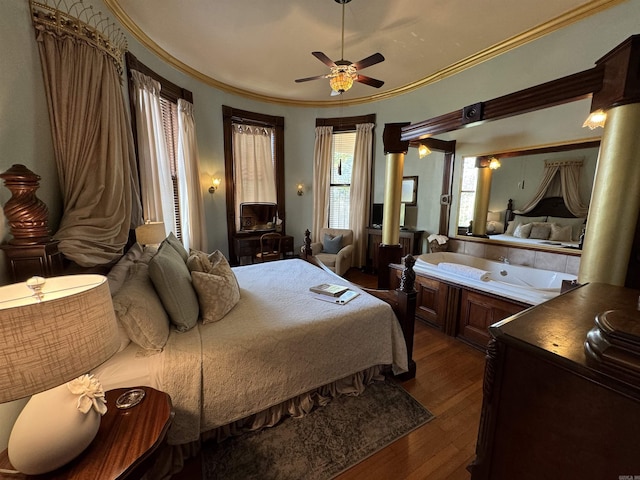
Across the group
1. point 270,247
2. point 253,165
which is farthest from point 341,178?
point 270,247

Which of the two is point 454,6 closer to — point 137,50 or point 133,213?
point 137,50

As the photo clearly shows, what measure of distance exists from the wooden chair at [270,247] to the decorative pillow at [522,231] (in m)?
3.36

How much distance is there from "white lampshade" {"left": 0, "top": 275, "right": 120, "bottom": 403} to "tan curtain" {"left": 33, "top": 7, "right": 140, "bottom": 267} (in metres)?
0.92

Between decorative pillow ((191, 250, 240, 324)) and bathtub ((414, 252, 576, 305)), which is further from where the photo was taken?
bathtub ((414, 252, 576, 305))

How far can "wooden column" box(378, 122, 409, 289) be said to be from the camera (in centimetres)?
343

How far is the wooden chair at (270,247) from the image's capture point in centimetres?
432

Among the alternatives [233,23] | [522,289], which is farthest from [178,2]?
[522,289]

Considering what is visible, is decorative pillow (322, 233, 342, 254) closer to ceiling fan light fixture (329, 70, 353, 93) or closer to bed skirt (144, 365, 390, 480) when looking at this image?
ceiling fan light fixture (329, 70, 353, 93)

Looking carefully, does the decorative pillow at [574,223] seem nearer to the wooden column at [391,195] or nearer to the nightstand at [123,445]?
the wooden column at [391,195]

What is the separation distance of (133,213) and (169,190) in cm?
105

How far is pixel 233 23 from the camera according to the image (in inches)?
106

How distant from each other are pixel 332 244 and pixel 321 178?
136cm

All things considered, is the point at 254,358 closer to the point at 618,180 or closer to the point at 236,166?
the point at 618,180

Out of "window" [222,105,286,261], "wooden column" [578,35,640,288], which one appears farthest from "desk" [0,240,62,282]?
"window" [222,105,286,261]
